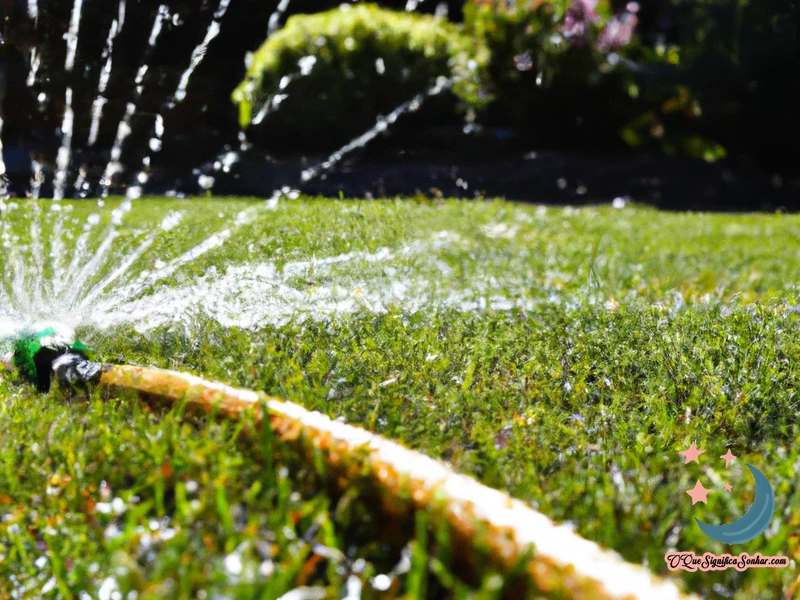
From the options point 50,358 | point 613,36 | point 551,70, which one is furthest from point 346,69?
point 50,358

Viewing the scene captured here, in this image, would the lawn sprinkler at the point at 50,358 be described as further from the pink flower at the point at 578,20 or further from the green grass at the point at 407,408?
the pink flower at the point at 578,20

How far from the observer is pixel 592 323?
3014 mm

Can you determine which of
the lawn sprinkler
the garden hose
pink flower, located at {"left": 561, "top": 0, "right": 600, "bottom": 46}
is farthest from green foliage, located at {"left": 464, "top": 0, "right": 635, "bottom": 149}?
the garden hose

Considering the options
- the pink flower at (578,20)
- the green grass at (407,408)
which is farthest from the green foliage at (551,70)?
the green grass at (407,408)

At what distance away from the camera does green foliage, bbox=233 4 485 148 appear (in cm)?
719

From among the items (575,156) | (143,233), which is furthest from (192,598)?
(575,156)

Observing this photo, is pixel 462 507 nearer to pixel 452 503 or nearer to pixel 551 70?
pixel 452 503

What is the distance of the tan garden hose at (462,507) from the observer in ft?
4.31

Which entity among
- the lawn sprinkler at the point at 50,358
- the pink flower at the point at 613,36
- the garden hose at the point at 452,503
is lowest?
the lawn sprinkler at the point at 50,358

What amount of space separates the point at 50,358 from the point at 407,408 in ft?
3.63

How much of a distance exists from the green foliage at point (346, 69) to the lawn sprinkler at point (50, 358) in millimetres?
4960

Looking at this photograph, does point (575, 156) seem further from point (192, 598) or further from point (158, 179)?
point (192, 598)

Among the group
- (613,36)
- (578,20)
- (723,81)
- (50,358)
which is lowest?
(50,358)

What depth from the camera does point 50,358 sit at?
7.90 ft
